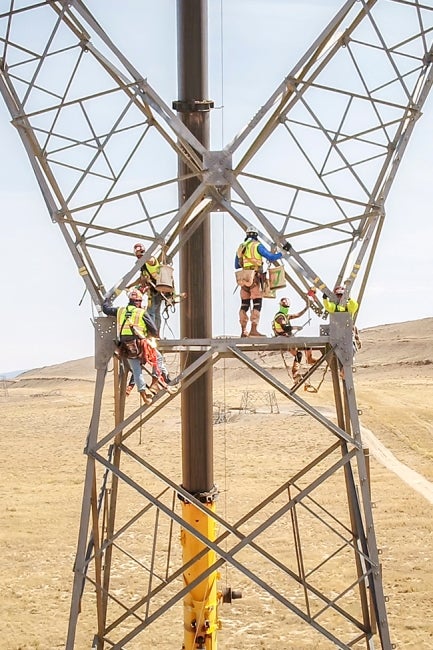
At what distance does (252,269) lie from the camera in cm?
1172

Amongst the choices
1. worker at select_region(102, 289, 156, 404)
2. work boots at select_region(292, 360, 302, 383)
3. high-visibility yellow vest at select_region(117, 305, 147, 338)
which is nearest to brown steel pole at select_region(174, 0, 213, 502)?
work boots at select_region(292, 360, 302, 383)

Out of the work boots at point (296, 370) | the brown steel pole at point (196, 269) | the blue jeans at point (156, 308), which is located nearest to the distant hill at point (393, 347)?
the work boots at point (296, 370)

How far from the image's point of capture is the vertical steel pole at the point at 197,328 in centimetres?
1280

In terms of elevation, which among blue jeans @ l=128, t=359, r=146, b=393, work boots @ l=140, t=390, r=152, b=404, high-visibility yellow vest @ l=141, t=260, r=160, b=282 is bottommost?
work boots @ l=140, t=390, r=152, b=404

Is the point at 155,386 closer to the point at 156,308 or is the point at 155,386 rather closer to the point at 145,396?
the point at 145,396

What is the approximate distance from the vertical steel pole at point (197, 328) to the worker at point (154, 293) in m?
0.84

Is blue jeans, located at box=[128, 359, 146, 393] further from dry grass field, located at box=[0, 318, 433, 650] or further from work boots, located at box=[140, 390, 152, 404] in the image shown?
dry grass field, located at box=[0, 318, 433, 650]

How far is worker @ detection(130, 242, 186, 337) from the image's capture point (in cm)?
1177

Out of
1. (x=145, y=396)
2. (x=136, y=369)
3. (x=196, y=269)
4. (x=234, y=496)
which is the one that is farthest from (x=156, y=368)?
(x=234, y=496)

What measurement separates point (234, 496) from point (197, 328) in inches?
812

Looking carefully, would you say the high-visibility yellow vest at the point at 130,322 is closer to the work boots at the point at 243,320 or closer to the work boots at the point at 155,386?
the work boots at the point at 155,386

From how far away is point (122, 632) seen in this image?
19969 millimetres

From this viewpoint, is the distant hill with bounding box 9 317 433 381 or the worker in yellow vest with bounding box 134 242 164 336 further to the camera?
the distant hill with bounding box 9 317 433 381

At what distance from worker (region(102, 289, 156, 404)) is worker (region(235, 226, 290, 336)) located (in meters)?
1.57
